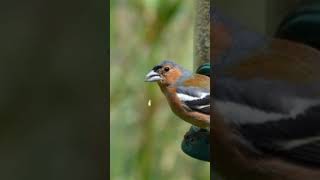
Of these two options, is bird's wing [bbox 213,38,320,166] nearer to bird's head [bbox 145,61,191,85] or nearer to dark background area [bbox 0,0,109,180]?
bird's head [bbox 145,61,191,85]

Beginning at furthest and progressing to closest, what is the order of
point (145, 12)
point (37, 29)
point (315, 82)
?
point (37, 29)
point (145, 12)
point (315, 82)

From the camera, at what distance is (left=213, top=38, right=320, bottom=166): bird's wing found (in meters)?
0.75

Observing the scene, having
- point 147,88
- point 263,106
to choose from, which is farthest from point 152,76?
point 263,106

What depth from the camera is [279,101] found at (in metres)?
0.78

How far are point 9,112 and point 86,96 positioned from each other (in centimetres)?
14

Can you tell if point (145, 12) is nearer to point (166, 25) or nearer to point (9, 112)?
point (166, 25)

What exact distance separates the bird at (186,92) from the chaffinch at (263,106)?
0.02 m

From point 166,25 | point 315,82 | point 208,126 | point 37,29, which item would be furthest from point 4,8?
point 315,82

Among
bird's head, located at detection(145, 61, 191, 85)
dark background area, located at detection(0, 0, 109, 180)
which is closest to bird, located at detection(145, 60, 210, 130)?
bird's head, located at detection(145, 61, 191, 85)

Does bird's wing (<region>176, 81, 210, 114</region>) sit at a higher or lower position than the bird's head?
lower

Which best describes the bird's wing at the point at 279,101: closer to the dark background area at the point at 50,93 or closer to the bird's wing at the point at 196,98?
the bird's wing at the point at 196,98

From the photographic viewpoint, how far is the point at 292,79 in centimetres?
78

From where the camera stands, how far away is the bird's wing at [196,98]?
0.83 metres

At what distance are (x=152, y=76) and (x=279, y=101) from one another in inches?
8.0
